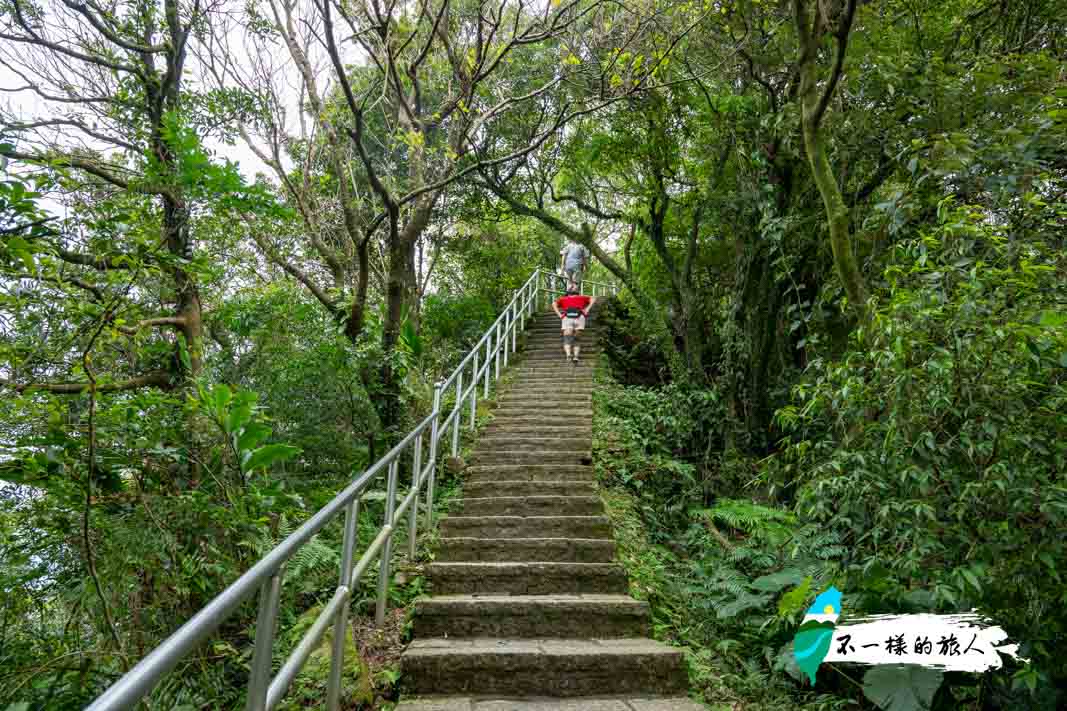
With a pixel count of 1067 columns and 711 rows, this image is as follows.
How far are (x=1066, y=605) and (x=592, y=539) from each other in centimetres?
259

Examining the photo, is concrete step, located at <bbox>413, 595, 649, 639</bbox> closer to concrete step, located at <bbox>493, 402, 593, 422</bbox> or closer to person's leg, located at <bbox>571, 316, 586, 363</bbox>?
concrete step, located at <bbox>493, 402, 593, 422</bbox>

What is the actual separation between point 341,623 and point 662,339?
716cm

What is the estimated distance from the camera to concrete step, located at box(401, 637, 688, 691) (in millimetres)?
2996

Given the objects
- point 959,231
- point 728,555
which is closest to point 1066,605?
point 959,231

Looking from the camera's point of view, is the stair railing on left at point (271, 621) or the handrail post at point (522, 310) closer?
the stair railing on left at point (271, 621)

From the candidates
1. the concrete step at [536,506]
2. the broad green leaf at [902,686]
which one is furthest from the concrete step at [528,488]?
the broad green leaf at [902,686]

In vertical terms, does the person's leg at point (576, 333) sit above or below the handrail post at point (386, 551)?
above

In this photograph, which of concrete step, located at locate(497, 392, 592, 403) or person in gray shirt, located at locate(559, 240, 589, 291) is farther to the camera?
person in gray shirt, located at locate(559, 240, 589, 291)

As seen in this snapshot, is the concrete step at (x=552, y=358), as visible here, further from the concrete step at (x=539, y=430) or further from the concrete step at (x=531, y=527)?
the concrete step at (x=531, y=527)

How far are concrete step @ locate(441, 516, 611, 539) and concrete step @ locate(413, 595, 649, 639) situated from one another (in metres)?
1.04

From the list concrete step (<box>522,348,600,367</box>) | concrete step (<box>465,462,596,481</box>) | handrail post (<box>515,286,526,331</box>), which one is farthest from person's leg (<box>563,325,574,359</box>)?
concrete step (<box>465,462,596,481</box>)

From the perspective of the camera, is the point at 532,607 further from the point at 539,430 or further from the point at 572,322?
the point at 572,322

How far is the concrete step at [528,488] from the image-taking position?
5.29 metres

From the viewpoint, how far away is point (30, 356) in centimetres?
310
